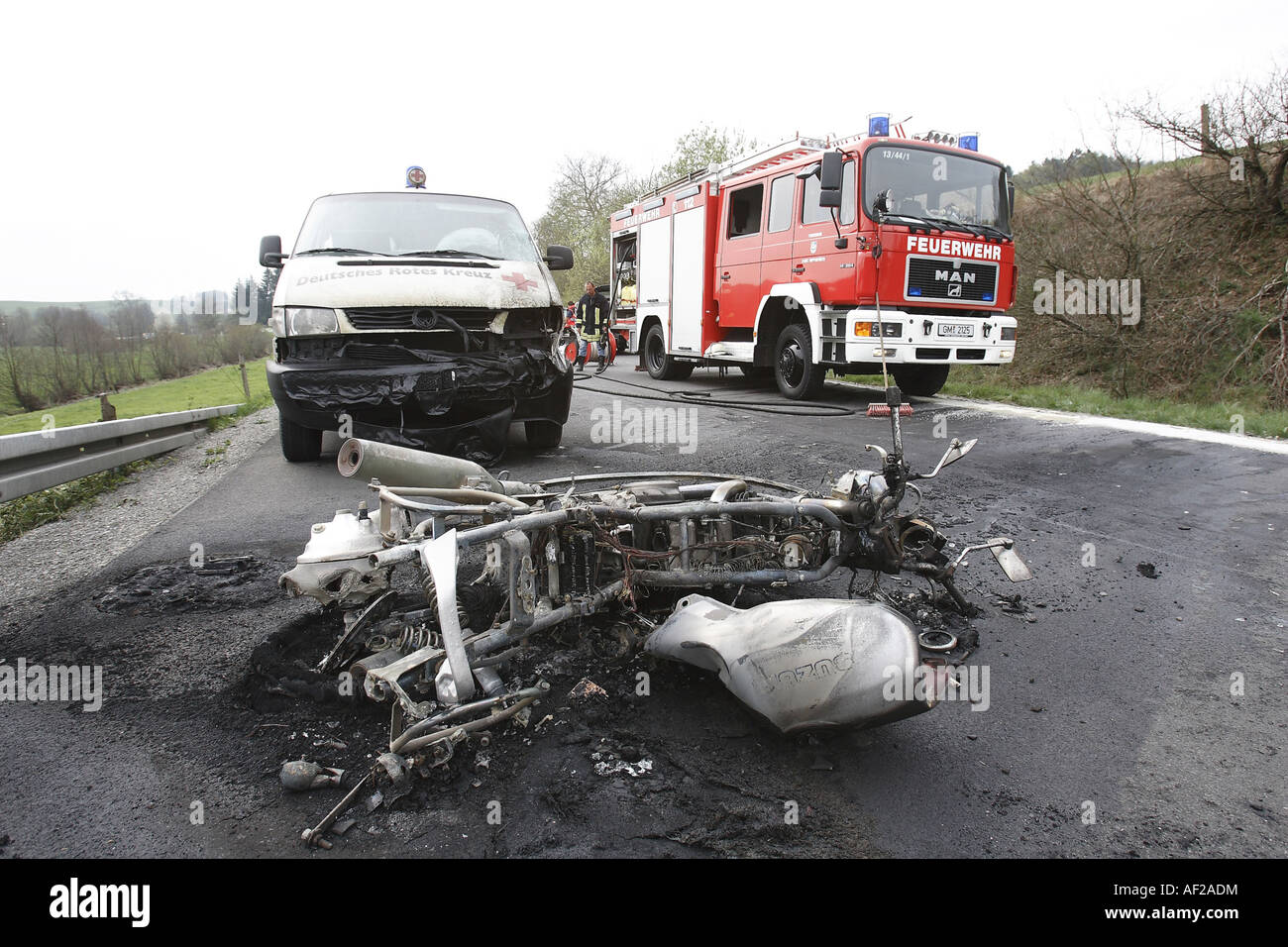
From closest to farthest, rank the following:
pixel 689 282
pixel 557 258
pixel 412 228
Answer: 1. pixel 412 228
2. pixel 557 258
3. pixel 689 282

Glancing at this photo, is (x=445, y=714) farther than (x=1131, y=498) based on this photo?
No

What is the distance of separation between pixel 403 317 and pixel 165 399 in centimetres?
1604

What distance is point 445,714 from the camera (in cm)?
221

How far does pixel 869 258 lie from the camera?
8.73 meters

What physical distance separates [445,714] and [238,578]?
217cm

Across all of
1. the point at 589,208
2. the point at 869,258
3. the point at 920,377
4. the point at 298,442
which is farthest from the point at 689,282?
the point at 589,208

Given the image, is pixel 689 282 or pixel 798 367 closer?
pixel 798 367

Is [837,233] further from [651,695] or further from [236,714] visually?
[236,714]

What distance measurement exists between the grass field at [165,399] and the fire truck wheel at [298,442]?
224 inches

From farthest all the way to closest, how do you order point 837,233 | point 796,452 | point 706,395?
point 706,395
point 837,233
point 796,452

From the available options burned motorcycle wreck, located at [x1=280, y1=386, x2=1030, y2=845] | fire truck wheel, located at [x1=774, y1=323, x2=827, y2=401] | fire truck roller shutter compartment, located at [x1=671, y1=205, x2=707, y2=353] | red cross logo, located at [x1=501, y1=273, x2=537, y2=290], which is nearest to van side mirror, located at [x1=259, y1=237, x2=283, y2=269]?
red cross logo, located at [x1=501, y1=273, x2=537, y2=290]

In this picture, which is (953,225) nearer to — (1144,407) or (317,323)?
(1144,407)

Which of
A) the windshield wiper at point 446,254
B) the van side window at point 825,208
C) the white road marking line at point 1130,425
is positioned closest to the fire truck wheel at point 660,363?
the van side window at point 825,208
